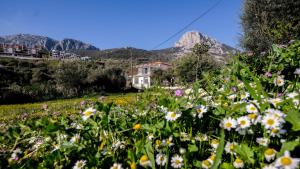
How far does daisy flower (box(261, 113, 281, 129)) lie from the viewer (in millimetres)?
1385

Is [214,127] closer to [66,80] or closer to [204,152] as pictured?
[204,152]

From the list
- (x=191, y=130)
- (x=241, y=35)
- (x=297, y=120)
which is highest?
(x=241, y=35)

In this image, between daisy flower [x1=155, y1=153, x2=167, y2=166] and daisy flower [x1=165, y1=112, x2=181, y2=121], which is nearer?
daisy flower [x1=155, y1=153, x2=167, y2=166]

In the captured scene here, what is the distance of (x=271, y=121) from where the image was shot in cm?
141

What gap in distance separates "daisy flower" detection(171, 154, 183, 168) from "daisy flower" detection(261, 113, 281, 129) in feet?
1.54

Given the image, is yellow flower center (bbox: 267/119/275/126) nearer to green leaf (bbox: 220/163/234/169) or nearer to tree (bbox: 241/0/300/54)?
green leaf (bbox: 220/163/234/169)

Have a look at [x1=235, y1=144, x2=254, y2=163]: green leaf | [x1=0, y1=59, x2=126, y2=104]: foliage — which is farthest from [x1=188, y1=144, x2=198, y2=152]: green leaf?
[x1=0, y1=59, x2=126, y2=104]: foliage

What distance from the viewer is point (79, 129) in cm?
202

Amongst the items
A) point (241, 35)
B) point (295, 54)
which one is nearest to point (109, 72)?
point (241, 35)

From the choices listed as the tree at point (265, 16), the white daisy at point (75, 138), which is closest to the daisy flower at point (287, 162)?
the white daisy at point (75, 138)

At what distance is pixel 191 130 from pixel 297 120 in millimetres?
634

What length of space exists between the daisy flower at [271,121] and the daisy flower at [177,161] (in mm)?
470

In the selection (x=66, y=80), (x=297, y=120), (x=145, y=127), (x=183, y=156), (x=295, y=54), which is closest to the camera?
(x=297, y=120)

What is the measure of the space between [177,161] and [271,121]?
20.2 inches
